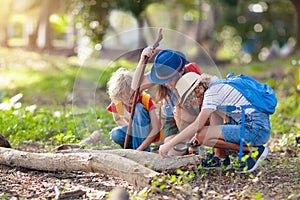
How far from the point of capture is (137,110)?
480cm

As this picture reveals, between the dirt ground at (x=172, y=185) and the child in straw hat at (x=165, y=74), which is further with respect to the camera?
the child in straw hat at (x=165, y=74)

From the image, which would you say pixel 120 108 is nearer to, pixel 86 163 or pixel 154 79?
pixel 154 79

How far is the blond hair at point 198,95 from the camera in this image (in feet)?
14.2

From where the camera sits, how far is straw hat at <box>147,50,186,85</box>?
433cm

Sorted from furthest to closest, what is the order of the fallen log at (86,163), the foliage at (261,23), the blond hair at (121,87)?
the foliage at (261,23)
the blond hair at (121,87)
the fallen log at (86,163)

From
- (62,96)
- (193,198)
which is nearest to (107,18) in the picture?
(62,96)

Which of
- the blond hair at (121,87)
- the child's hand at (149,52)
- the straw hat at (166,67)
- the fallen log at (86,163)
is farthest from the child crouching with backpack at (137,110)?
the fallen log at (86,163)

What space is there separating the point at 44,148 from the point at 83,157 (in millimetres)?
1333

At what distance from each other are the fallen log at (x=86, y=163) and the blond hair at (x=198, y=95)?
0.67 meters

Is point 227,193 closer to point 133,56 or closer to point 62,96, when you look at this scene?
point 133,56

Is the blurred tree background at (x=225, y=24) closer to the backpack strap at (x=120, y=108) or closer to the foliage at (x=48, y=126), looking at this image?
the foliage at (x=48, y=126)

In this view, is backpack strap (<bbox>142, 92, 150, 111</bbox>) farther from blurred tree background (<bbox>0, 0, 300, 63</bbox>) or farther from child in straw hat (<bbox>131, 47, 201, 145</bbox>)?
blurred tree background (<bbox>0, 0, 300, 63</bbox>)

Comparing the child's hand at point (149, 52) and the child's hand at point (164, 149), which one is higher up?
the child's hand at point (149, 52)

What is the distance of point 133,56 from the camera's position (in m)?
5.71
